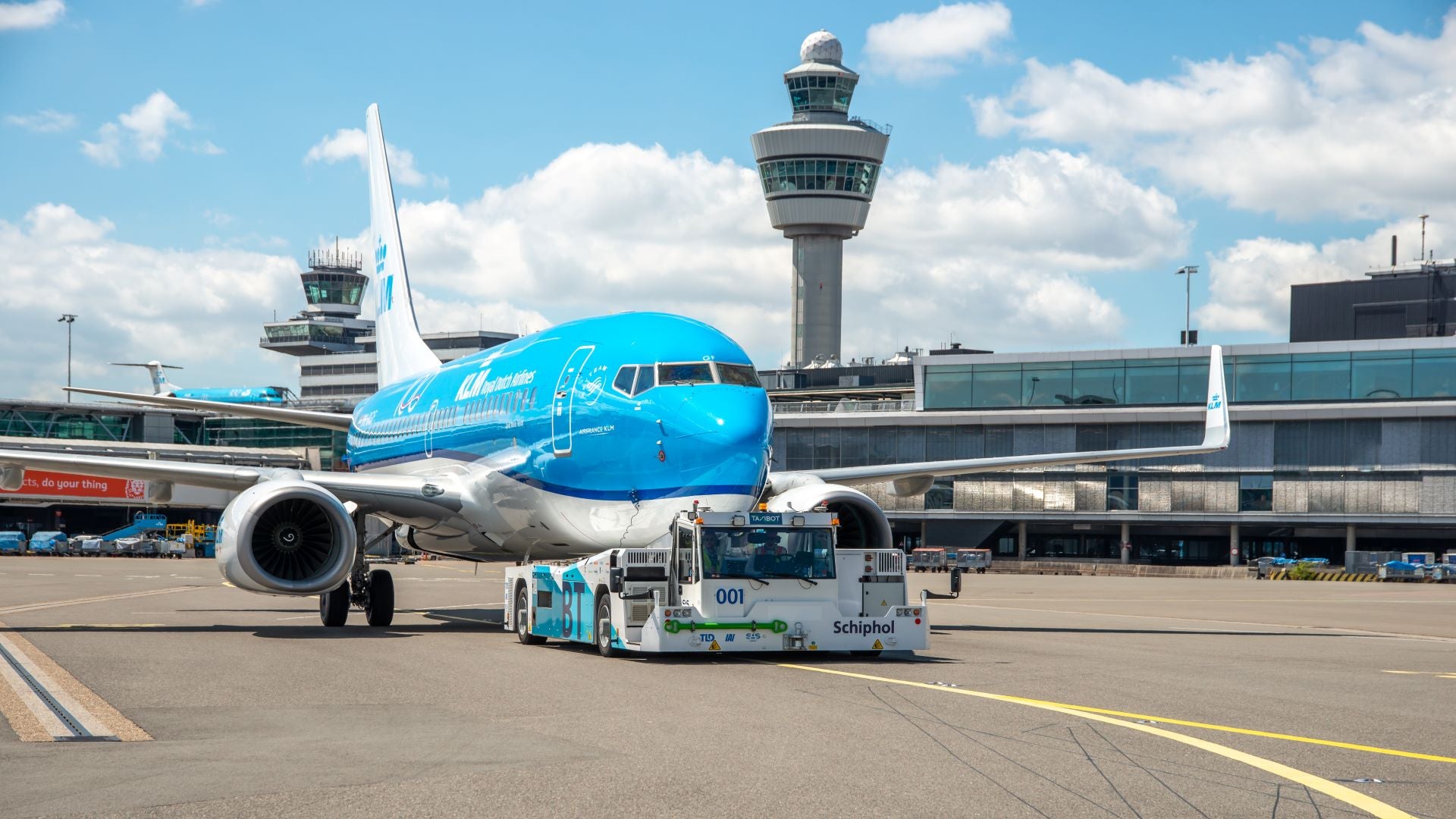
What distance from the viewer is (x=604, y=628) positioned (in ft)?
63.3

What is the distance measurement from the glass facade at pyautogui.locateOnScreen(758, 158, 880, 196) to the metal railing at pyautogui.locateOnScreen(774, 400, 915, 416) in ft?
153

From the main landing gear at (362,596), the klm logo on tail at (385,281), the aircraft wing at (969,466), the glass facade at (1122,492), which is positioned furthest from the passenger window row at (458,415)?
the glass facade at (1122,492)

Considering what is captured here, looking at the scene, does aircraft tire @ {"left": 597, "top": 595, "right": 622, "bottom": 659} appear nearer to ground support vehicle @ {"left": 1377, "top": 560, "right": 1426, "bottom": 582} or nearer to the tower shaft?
ground support vehicle @ {"left": 1377, "top": 560, "right": 1426, "bottom": 582}

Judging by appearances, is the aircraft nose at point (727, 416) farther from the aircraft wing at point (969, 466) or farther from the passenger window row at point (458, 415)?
the aircraft wing at point (969, 466)

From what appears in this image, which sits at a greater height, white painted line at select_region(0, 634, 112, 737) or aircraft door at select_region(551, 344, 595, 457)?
aircraft door at select_region(551, 344, 595, 457)

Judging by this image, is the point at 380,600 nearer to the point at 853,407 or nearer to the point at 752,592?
the point at 752,592

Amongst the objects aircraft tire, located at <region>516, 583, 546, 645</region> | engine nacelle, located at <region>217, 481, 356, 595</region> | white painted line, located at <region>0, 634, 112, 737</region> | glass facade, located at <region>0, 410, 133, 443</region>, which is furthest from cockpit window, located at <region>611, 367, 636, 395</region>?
glass facade, located at <region>0, 410, 133, 443</region>

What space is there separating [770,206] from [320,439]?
50.9 meters

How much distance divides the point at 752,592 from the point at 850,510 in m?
6.73

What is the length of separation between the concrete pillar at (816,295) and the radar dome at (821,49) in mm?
17952

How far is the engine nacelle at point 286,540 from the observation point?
74.8 ft

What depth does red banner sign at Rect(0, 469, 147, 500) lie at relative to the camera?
326ft

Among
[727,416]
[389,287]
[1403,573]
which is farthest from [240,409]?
[1403,573]

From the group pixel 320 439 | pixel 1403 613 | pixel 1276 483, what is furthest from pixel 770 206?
pixel 1403 613
